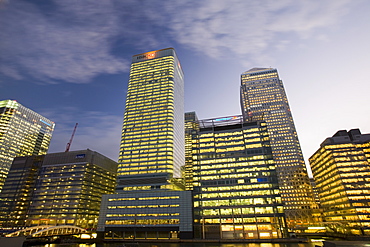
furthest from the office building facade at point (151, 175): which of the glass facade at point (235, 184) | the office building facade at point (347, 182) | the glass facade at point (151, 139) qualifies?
the office building facade at point (347, 182)

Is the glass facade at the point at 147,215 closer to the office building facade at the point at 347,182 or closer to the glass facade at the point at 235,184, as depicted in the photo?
the glass facade at the point at 235,184

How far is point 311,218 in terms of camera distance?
192 meters

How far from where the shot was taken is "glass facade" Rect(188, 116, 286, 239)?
388 ft

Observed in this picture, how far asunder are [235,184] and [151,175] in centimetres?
6279

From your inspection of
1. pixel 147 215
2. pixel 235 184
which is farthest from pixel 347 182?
pixel 147 215

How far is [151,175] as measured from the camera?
160875 mm

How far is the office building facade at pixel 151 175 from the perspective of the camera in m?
130

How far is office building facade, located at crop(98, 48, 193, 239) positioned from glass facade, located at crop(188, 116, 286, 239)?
12.1 m

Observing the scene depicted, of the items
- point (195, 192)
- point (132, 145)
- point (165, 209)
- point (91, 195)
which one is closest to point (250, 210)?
point (195, 192)

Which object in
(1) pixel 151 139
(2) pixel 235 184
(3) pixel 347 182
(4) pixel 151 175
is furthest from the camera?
(1) pixel 151 139

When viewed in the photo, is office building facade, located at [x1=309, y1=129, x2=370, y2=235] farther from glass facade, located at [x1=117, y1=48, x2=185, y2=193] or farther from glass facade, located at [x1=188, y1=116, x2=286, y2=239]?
glass facade, located at [x1=117, y1=48, x2=185, y2=193]

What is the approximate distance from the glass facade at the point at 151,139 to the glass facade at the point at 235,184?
27897mm

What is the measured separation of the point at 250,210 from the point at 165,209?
5024 centimetres

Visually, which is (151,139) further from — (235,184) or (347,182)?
(347,182)
